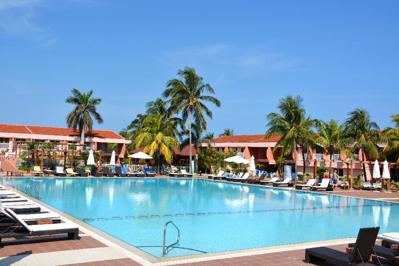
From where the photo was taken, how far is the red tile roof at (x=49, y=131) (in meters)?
46.2

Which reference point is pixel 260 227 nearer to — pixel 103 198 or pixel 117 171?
pixel 103 198

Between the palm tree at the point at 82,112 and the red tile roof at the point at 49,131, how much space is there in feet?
5.31

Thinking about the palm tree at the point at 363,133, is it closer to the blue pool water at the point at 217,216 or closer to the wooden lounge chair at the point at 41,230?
the blue pool water at the point at 217,216

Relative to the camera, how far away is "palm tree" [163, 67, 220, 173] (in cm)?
3934

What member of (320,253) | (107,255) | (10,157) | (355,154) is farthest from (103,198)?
(355,154)

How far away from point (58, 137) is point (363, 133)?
31001 mm

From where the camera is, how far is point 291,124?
35.3 metres

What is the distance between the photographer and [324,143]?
3781cm

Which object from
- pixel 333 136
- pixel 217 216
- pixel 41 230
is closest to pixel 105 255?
pixel 41 230

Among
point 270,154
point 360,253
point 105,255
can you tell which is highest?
point 270,154

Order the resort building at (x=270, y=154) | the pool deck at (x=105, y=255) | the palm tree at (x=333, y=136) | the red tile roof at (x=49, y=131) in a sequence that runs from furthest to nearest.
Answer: the red tile roof at (x=49, y=131), the resort building at (x=270, y=154), the palm tree at (x=333, y=136), the pool deck at (x=105, y=255)

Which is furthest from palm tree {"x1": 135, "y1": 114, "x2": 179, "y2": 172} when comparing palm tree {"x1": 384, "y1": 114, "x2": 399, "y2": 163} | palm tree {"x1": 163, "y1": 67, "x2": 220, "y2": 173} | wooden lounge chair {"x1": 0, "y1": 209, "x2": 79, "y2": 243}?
wooden lounge chair {"x1": 0, "y1": 209, "x2": 79, "y2": 243}

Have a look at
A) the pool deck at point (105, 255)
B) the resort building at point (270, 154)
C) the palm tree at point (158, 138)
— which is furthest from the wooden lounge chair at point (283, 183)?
the pool deck at point (105, 255)

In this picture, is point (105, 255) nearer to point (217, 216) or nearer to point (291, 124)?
point (217, 216)
